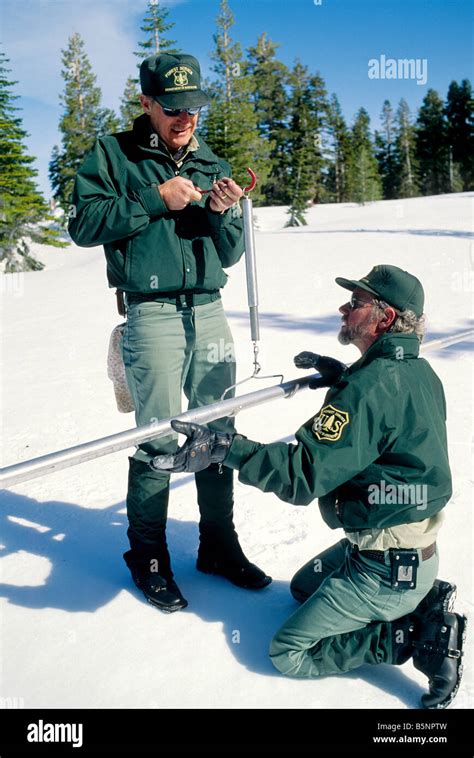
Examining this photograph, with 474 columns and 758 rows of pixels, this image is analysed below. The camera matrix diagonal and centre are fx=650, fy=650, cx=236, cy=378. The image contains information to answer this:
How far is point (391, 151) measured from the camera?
59.1m

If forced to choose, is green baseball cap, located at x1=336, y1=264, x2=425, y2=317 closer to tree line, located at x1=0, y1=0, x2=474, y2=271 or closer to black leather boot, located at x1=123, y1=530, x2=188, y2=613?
black leather boot, located at x1=123, y1=530, x2=188, y2=613

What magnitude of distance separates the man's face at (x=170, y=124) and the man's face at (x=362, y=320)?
103 centimetres

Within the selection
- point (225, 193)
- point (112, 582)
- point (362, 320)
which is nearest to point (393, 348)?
point (362, 320)

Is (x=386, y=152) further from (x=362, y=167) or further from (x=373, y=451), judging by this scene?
(x=373, y=451)

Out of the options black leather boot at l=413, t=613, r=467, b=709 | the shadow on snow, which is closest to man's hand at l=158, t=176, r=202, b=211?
the shadow on snow

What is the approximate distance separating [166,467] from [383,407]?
0.76m

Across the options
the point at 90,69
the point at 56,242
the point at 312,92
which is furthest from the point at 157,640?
the point at 312,92

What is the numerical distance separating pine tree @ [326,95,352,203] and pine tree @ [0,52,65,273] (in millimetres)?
27058

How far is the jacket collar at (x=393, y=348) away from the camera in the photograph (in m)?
2.32

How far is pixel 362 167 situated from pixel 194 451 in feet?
138

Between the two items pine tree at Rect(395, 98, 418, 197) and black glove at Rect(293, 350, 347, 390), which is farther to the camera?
pine tree at Rect(395, 98, 418, 197)

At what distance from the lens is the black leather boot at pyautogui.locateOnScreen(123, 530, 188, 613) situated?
2879mm

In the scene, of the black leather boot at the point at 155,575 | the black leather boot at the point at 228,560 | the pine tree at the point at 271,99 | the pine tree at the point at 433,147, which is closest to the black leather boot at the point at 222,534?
the black leather boot at the point at 228,560

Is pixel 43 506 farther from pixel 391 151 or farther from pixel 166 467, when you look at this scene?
pixel 391 151
